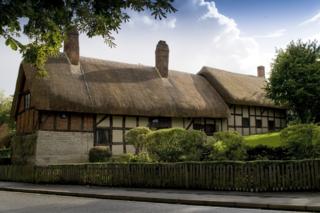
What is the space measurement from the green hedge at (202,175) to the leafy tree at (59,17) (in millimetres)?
7678

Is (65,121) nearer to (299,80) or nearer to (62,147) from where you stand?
(62,147)

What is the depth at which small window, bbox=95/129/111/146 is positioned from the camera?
80.9ft

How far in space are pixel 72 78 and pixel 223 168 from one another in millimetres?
15381

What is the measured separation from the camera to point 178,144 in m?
16.4

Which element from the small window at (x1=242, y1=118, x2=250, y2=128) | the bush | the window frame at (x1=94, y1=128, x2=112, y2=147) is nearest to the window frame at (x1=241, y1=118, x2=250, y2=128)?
the small window at (x1=242, y1=118, x2=250, y2=128)

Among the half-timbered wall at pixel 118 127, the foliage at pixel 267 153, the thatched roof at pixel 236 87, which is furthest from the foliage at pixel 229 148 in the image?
the thatched roof at pixel 236 87

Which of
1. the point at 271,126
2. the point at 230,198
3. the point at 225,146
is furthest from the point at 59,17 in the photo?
the point at 271,126

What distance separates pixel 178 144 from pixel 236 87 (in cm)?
1839

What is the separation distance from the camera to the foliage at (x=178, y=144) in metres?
16.2

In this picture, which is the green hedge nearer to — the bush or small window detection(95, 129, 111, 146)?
the bush

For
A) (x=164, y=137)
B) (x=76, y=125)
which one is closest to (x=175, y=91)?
(x=76, y=125)

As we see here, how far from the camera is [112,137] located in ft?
82.2

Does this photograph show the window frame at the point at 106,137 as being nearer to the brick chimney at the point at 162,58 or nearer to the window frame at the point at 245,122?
the brick chimney at the point at 162,58

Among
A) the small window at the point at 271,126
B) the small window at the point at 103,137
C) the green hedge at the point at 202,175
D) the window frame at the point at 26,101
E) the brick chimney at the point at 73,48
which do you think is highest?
the brick chimney at the point at 73,48
